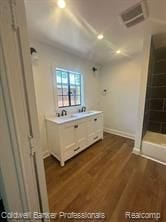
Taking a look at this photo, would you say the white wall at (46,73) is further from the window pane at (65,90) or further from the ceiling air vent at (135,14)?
the ceiling air vent at (135,14)

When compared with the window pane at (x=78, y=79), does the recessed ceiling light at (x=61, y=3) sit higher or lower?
higher

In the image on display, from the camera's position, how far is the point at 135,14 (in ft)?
4.86

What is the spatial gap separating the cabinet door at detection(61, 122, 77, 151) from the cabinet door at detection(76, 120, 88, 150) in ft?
0.39

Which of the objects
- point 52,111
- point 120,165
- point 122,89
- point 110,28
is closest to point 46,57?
point 52,111

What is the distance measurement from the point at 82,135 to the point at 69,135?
0.40 m

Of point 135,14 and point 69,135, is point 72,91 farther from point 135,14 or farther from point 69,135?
point 135,14

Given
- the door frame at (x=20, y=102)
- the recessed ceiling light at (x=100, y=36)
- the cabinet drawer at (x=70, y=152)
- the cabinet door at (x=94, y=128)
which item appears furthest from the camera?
the cabinet door at (x=94, y=128)

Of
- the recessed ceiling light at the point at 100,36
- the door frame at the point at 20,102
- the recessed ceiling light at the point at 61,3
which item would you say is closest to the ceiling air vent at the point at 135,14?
the recessed ceiling light at the point at 100,36

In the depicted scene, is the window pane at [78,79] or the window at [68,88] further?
the window pane at [78,79]

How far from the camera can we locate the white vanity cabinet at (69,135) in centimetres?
209

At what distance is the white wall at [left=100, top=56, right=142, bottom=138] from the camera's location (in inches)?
124

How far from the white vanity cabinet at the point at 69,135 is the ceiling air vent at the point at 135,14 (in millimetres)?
1721

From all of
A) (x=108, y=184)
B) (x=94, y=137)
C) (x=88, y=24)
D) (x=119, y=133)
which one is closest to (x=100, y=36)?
(x=88, y=24)

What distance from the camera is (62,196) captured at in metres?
1.55
